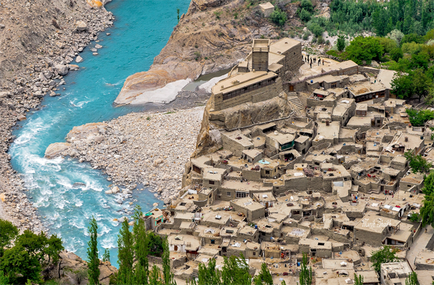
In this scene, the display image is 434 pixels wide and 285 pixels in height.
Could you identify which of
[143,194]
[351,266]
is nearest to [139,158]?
[143,194]

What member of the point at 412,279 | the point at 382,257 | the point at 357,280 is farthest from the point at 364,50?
the point at 357,280

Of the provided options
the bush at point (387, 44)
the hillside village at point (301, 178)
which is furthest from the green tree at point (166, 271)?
the bush at point (387, 44)

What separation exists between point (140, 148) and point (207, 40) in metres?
37.1

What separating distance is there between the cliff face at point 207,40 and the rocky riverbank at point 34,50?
1609 centimetres

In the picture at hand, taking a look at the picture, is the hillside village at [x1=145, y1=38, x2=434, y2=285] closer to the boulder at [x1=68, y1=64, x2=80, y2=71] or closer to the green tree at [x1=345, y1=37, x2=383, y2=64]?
the green tree at [x1=345, y1=37, x2=383, y2=64]

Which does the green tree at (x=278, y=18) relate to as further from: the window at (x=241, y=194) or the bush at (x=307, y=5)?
the window at (x=241, y=194)

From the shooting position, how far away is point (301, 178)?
273 feet

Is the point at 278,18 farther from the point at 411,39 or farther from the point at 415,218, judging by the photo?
the point at 415,218

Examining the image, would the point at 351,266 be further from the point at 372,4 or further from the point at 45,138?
the point at 372,4

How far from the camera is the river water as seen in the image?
94.4m

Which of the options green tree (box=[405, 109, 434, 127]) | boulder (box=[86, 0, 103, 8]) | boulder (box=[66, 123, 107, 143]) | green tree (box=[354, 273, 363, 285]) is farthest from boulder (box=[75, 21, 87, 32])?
green tree (box=[354, 273, 363, 285])

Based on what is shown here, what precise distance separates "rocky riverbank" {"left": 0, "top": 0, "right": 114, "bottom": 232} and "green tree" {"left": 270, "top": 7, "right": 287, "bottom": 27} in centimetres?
3740

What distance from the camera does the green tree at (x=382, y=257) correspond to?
69500 mm

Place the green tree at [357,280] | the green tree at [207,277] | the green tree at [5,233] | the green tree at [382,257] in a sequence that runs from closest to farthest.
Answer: the green tree at [357,280]
the green tree at [207,277]
the green tree at [5,233]
the green tree at [382,257]
